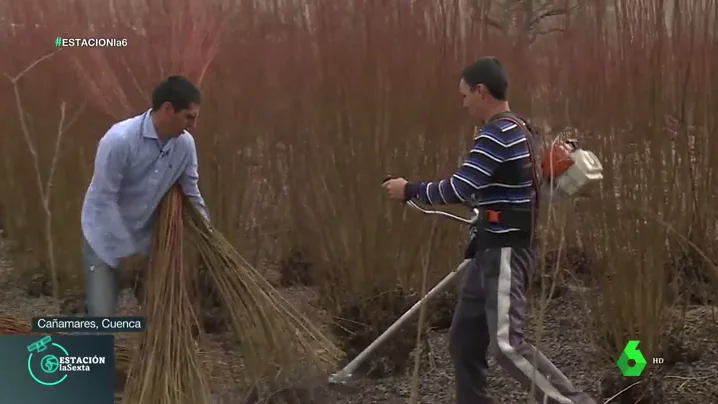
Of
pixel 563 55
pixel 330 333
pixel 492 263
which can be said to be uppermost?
pixel 563 55

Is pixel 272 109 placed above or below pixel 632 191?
above

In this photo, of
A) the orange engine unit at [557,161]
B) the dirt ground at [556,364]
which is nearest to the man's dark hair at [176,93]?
the dirt ground at [556,364]

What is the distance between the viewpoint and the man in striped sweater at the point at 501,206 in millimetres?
2564

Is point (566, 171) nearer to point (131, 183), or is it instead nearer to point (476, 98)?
point (476, 98)

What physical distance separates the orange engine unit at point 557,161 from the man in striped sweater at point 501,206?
0.07 meters

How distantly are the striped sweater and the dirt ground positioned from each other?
88 centimetres

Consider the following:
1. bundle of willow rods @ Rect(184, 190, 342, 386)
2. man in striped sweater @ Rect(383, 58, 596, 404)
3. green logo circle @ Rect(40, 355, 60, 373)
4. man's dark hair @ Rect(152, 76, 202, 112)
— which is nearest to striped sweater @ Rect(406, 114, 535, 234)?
man in striped sweater @ Rect(383, 58, 596, 404)

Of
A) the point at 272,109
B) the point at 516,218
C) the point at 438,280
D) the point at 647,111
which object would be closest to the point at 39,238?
the point at 272,109

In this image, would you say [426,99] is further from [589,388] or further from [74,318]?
[74,318]

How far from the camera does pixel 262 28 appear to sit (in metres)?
3.09

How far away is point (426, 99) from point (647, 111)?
32.6 inches
